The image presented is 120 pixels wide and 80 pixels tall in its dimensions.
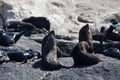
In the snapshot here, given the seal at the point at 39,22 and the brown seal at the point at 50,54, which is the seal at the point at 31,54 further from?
the seal at the point at 39,22

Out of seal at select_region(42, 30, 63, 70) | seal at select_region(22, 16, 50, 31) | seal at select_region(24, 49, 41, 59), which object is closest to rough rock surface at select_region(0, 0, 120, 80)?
seal at select_region(42, 30, 63, 70)

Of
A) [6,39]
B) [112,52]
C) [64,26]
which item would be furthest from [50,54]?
[64,26]

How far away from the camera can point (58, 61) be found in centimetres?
1109

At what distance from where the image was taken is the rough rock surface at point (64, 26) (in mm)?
10188

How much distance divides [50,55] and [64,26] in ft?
15.3

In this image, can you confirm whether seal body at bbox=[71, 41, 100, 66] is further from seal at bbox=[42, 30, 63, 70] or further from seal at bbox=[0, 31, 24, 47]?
seal at bbox=[0, 31, 24, 47]

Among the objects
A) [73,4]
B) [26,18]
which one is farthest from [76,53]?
[73,4]

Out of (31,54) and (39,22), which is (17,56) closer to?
(31,54)

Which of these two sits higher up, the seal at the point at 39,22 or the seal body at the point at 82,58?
the seal body at the point at 82,58

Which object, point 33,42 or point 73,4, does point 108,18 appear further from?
point 33,42

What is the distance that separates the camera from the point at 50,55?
11.0m

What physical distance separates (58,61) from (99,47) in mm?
2293

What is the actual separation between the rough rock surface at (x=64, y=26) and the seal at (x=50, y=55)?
133 mm

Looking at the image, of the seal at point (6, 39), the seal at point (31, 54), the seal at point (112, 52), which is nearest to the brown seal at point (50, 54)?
the seal at point (31, 54)
